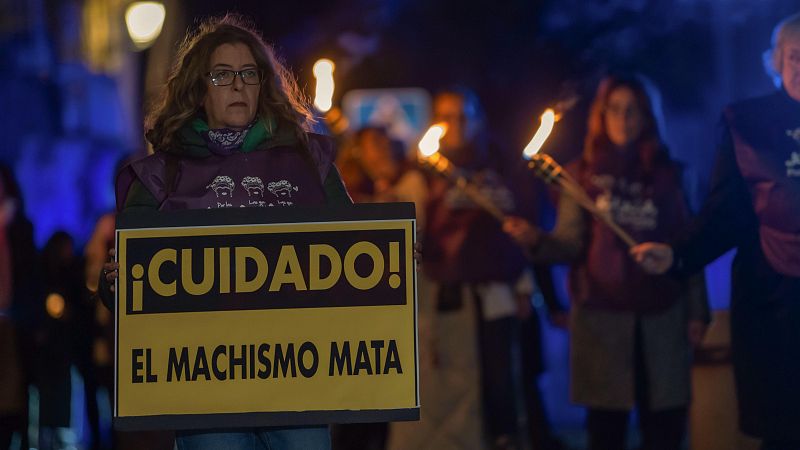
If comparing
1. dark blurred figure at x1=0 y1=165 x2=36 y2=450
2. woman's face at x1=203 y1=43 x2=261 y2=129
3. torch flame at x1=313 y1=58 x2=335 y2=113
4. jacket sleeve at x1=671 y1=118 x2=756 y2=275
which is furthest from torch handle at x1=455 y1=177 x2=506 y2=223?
woman's face at x1=203 y1=43 x2=261 y2=129

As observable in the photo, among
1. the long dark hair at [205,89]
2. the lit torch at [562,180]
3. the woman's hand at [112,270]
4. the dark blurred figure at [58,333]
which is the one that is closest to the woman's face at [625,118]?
the lit torch at [562,180]

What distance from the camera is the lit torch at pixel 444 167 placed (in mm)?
8500

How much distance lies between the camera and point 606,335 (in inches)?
318

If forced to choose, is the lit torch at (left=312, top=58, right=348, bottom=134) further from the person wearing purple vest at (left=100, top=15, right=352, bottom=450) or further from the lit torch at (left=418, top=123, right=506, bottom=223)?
the person wearing purple vest at (left=100, top=15, right=352, bottom=450)

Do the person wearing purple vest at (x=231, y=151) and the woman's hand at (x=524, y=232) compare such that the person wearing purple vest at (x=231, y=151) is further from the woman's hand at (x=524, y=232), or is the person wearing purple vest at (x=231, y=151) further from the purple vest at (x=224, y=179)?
the woman's hand at (x=524, y=232)

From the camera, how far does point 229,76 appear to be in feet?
17.3

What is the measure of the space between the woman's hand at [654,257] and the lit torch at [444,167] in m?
1.54

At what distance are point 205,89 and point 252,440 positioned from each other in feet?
4.08

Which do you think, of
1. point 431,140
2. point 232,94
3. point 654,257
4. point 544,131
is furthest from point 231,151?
point 431,140

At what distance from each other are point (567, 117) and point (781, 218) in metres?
6.54

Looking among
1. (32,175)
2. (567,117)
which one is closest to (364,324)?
(567,117)

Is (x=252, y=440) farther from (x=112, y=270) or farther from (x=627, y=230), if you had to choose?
(x=627, y=230)

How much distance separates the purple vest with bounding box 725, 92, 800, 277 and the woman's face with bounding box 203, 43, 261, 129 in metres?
2.46

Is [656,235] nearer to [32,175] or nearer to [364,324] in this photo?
[364,324]
